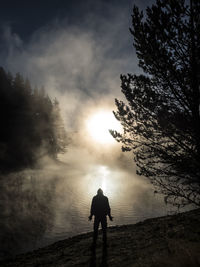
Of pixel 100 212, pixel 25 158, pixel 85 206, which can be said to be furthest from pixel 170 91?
pixel 25 158

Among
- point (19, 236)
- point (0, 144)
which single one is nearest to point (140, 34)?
point (19, 236)

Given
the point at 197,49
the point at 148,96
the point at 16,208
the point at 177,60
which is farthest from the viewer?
the point at 16,208

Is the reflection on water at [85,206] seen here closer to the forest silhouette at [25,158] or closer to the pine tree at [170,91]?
the forest silhouette at [25,158]

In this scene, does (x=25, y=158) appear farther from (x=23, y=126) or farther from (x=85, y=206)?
(x=85, y=206)

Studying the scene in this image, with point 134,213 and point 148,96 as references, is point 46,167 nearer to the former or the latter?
point 134,213

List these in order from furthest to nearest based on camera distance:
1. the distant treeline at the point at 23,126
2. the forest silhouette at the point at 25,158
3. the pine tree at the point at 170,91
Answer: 1. the distant treeline at the point at 23,126
2. the forest silhouette at the point at 25,158
3. the pine tree at the point at 170,91

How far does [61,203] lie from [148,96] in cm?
1762

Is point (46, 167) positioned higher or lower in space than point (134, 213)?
higher

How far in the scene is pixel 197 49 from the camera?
485cm

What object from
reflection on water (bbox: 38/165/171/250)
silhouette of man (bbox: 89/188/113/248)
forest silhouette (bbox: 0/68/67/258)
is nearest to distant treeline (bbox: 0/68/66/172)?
forest silhouette (bbox: 0/68/67/258)

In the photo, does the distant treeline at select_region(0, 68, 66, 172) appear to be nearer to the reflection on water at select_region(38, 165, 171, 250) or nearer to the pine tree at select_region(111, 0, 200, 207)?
the reflection on water at select_region(38, 165, 171, 250)

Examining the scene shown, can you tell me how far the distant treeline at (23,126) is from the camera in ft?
84.7

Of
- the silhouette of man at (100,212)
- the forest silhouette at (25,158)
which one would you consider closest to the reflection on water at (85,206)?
the forest silhouette at (25,158)

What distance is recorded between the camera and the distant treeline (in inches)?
1016
